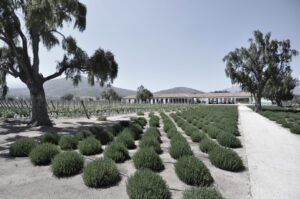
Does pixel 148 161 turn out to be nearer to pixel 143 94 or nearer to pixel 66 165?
pixel 66 165

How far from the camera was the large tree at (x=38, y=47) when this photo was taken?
757 cm

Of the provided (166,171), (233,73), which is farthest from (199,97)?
(166,171)

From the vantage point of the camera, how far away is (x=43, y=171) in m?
3.43

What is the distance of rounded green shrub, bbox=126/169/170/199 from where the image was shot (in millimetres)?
2246

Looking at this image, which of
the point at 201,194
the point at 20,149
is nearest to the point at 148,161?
the point at 201,194

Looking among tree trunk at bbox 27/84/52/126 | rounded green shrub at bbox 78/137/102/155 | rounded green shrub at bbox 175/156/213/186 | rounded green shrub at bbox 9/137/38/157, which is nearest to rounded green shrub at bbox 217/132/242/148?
rounded green shrub at bbox 175/156/213/186

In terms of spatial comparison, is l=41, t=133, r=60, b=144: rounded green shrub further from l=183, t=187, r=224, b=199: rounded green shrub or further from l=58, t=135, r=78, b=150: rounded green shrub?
l=183, t=187, r=224, b=199: rounded green shrub

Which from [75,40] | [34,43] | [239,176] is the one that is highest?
[75,40]

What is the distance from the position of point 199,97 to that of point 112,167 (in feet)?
247

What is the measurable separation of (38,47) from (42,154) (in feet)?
31.1

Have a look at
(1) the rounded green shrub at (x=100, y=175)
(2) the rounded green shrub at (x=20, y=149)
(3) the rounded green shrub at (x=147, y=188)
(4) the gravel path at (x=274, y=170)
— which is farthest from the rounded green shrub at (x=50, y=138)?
(4) the gravel path at (x=274, y=170)

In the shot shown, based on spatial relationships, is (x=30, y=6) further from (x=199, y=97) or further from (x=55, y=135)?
(x=199, y=97)

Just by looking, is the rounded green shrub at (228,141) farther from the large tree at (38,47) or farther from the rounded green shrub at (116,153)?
the large tree at (38,47)

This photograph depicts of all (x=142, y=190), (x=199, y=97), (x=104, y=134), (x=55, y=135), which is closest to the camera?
(x=142, y=190)
